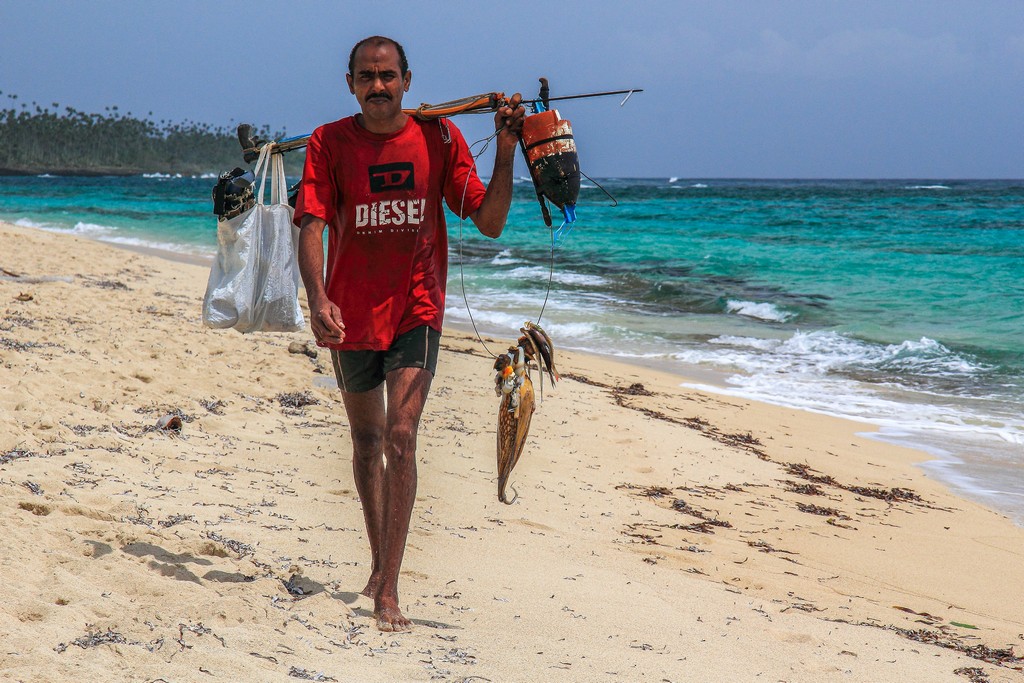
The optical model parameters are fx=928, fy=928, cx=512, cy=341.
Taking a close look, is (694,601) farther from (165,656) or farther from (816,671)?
(165,656)

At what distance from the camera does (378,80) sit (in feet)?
10.1

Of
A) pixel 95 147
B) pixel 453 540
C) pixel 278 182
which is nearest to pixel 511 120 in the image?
pixel 278 182

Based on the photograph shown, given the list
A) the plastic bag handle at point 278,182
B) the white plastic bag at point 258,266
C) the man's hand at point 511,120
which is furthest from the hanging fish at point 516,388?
the plastic bag handle at point 278,182

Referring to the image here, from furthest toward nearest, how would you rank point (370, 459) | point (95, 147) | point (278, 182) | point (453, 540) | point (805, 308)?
point (95, 147) < point (805, 308) < point (453, 540) < point (278, 182) < point (370, 459)

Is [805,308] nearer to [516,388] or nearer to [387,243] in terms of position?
[516,388]

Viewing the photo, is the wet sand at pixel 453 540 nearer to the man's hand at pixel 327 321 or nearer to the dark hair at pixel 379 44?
the man's hand at pixel 327 321

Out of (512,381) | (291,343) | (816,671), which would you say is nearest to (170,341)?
(291,343)

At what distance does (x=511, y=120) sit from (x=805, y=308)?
44.1 feet

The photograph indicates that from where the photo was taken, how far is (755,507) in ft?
18.4

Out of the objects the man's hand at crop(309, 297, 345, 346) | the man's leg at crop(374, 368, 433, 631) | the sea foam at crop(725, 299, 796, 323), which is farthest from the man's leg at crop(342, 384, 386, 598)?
the sea foam at crop(725, 299, 796, 323)

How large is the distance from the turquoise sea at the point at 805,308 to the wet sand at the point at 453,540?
1176 millimetres

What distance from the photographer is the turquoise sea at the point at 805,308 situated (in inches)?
345

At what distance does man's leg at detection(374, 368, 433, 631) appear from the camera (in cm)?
309

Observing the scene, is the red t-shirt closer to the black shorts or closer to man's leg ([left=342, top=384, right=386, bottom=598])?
the black shorts
